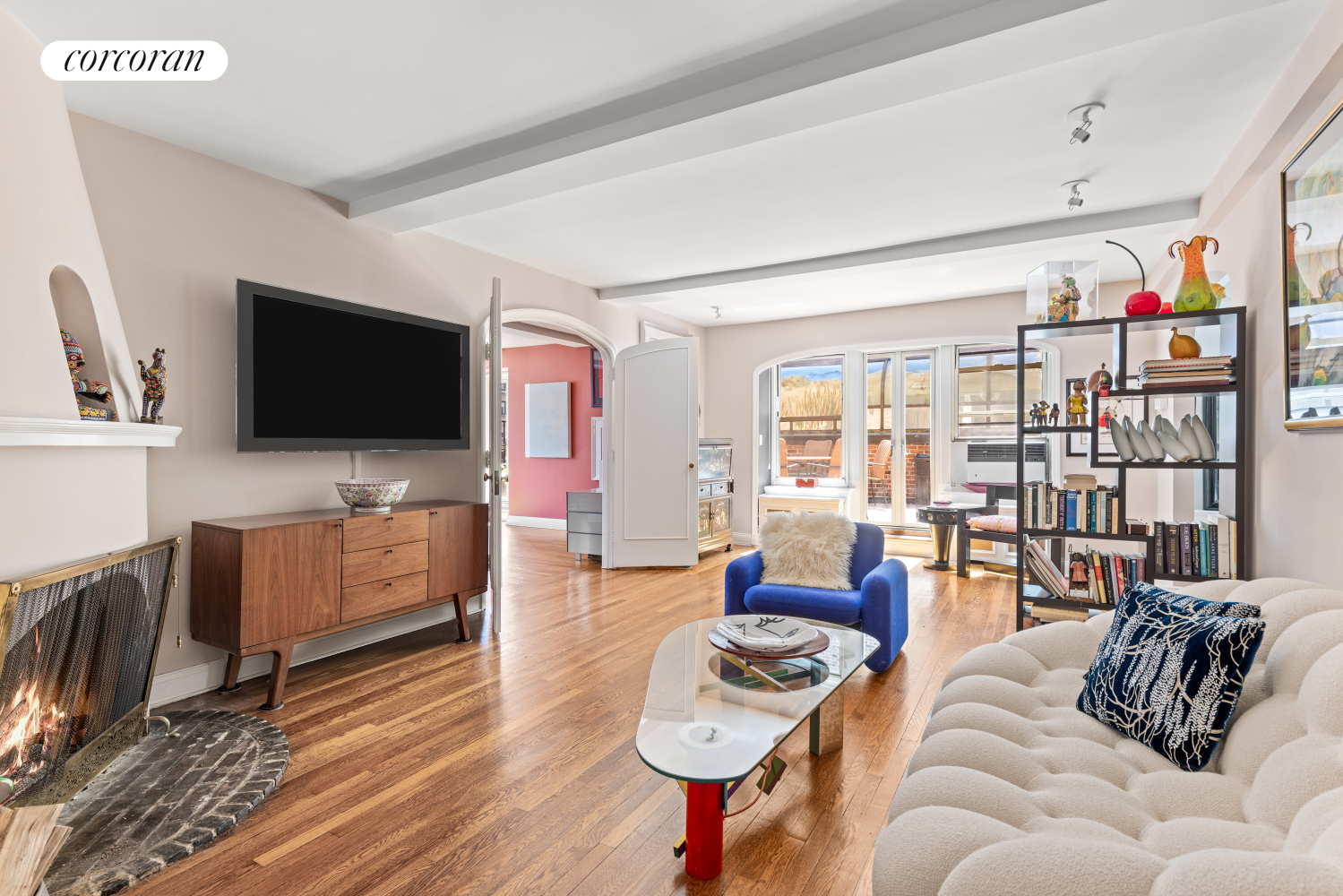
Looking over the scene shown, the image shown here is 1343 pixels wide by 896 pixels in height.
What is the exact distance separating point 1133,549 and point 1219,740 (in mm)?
3007

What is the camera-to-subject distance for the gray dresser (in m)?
6.12

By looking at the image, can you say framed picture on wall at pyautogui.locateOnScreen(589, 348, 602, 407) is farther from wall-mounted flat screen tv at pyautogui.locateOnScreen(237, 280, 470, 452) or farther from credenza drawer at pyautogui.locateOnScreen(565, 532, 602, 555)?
wall-mounted flat screen tv at pyautogui.locateOnScreen(237, 280, 470, 452)

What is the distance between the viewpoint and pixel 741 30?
2176 mm

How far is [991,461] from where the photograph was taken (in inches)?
257

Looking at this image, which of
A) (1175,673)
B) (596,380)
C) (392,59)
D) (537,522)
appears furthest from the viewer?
(537,522)

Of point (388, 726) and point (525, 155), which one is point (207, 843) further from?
point (525, 155)

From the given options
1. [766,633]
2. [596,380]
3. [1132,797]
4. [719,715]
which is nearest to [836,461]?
[596,380]

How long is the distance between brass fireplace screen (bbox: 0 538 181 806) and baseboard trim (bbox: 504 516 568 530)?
5.80 metres

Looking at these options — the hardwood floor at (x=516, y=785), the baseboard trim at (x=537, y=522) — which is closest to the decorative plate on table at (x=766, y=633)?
the hardwood floor at (x=516, y=785)

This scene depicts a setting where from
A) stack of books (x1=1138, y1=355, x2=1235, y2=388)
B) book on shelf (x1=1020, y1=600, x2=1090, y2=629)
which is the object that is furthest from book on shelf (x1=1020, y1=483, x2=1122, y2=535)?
stack of books (x1=1138, y1=355, x2=1235, y2=388)

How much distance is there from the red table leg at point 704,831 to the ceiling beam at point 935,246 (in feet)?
12.5

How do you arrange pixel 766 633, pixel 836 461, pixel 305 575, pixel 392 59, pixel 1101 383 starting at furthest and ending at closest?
pixel 836 461 < pixel 1101 383 < pixel 305 575 < pixel 766 633 < pixel 392 59

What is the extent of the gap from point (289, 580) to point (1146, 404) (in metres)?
4.39

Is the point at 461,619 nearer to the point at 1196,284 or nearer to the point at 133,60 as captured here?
the point at 133,60
